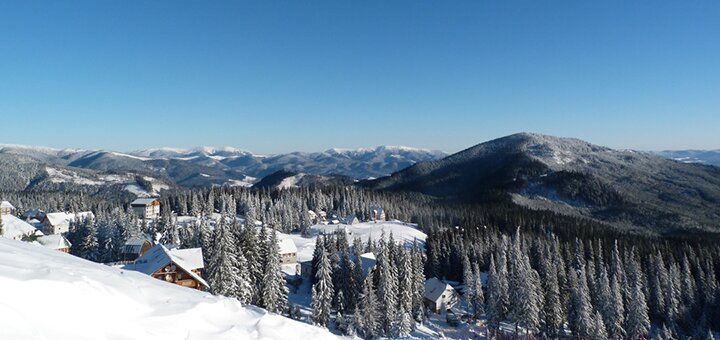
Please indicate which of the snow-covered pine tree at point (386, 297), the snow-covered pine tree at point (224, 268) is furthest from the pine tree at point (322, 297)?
the snow-covered pine tree at point (224, 268)

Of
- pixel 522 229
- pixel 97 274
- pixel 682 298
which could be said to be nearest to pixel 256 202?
pixel 522 229

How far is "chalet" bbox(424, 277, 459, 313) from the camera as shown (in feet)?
215

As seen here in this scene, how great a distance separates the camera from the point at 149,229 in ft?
302

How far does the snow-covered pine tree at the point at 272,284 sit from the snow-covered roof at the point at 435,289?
105 feet

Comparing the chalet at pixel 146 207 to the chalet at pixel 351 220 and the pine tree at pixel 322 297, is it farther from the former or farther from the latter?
the pine tree at pixel 322 297

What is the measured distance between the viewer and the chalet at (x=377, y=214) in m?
139

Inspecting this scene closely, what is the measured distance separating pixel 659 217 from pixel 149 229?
18607cm

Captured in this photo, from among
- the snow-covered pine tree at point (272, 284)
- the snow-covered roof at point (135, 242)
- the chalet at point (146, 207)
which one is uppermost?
the snow-covered pine tree at point (272, 284)

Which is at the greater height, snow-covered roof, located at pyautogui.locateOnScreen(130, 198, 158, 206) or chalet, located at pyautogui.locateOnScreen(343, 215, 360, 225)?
snow-covered roof, located at pyautogui.locateOnScreen(130, 198, 158, 206)

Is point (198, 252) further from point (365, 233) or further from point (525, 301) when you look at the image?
point (365, 233)

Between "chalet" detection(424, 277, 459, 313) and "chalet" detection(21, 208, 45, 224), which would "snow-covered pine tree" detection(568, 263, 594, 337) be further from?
"chalet" detection(21, 208, 45, 224)

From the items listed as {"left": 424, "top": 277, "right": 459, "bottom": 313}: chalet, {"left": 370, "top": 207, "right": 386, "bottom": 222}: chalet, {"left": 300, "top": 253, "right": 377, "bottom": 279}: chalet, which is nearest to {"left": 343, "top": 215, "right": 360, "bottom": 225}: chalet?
{"left": 370, "top": 207, "right": 386, "bottom": 222}: chalet

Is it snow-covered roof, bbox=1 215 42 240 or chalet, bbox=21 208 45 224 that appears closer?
snow-covered roof, bbox=1 215 42 240

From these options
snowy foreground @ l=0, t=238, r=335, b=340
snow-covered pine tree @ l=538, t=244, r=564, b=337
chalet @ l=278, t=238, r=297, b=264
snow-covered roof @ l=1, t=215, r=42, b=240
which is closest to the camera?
snowy foreground @ l=0, t=238, r=335, b=340
